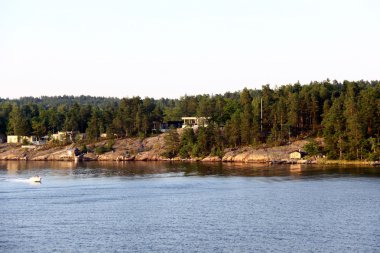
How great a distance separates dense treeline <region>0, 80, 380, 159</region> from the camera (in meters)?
129

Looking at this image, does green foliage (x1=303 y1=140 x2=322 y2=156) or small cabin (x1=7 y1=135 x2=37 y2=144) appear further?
small cabin (x1=7 y1=135 x2=37 y2=144)

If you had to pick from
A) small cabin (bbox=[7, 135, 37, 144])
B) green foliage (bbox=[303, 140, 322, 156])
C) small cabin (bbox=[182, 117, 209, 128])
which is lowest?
green foliage (bbox=[303, 140, 322, 156])

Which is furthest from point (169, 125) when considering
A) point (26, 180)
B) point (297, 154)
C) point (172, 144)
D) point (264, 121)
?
point (26, 180)

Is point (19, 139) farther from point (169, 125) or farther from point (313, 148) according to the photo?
point (313, 148)

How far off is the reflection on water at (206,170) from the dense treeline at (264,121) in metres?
8.92

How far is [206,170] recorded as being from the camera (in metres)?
122

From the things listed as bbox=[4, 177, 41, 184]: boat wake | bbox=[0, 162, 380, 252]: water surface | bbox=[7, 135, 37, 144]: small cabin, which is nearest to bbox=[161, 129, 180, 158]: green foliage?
bbox=[0, 162, 380, 252]: water surface

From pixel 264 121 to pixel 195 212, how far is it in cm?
8468

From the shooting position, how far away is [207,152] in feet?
501

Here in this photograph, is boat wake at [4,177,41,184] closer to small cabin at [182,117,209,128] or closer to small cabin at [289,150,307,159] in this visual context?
small cabin at [289,150,307,159]

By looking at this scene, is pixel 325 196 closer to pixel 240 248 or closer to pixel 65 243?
pixel 240 248

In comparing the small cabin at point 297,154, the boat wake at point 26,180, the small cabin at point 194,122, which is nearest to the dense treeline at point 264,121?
the small cabin at point 194,122

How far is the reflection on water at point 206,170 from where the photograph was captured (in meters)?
110

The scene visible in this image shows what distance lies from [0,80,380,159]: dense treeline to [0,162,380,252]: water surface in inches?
589
